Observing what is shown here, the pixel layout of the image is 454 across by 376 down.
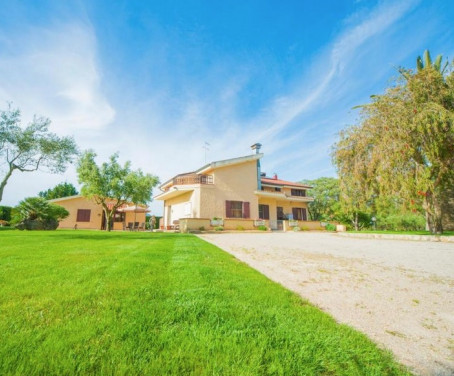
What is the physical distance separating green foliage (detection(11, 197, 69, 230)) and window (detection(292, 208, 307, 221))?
2358 centimetres

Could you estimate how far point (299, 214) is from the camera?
27.0 m

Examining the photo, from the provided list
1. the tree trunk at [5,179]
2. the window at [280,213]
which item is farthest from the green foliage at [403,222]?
the tree trunk at [5,179]

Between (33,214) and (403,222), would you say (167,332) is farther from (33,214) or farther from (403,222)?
(403,222)

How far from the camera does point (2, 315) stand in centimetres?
167

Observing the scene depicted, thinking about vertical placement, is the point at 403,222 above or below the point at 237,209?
below

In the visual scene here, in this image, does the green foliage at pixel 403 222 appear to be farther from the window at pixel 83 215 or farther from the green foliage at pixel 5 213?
the green foliage at pixel 5 213

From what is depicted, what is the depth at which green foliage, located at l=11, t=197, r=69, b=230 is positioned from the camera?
520 inches

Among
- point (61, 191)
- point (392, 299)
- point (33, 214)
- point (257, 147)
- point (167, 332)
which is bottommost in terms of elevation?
point (392, 299)

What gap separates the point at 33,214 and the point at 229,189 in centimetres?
1427

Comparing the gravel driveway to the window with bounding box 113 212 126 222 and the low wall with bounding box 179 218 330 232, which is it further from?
the window with bounding box 113 212 126 222

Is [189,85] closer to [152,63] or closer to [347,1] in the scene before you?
[152,63]

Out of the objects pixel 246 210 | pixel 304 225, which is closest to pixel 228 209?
pixel 246 210

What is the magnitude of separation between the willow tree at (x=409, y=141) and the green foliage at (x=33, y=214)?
1932cm

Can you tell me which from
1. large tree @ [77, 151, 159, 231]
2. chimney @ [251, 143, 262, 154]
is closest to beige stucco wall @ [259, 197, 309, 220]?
chimney @ [251, 143, 262, 154]
